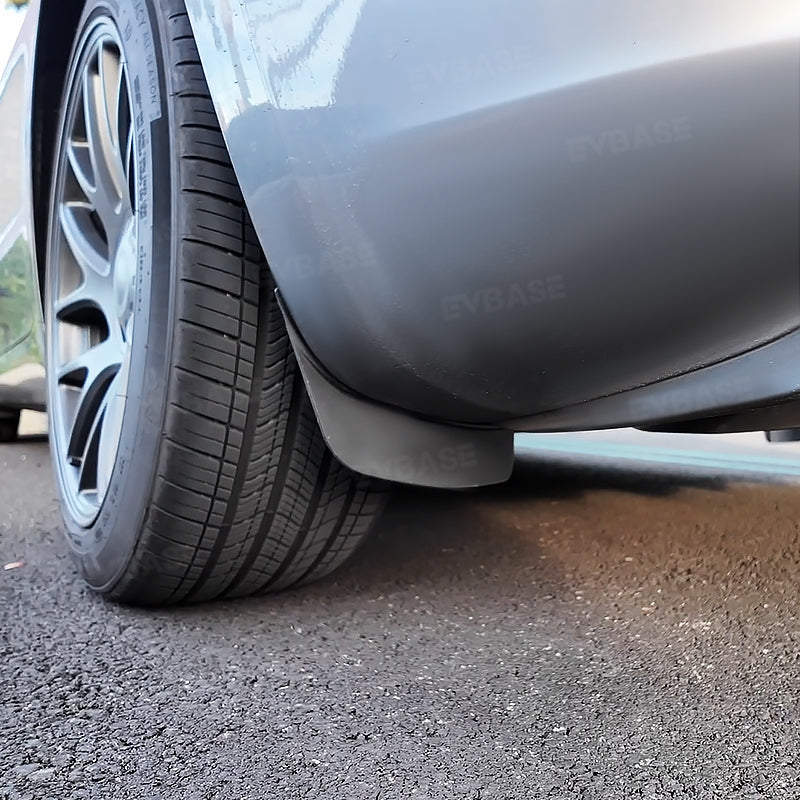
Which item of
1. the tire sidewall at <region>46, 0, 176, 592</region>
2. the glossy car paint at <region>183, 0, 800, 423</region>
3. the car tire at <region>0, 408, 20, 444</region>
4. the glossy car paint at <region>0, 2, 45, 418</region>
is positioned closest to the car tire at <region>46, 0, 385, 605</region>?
the tire sidewall at <region>46, 0, 176, 592</region>

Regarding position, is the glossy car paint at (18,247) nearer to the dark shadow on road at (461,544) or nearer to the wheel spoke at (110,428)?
the wheel spoke at (110,428)

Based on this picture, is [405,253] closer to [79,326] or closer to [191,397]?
[191,397]

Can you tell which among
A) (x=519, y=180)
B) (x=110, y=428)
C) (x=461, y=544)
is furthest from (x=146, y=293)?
(x=461, y=544)

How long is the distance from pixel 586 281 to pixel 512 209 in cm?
8

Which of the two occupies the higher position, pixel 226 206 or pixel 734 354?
pixel 226 206

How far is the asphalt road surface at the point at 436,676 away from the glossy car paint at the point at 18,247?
0.55 meters

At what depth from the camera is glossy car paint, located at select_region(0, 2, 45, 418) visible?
1.36m

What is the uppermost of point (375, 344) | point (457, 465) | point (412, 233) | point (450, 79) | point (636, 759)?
point (450, 79)

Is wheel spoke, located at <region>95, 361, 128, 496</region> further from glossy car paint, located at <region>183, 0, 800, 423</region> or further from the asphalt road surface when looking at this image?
glossy car paint, located at <region>183, 0, 800, 423</region>

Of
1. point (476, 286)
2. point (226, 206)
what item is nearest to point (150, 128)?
point (226, 206)

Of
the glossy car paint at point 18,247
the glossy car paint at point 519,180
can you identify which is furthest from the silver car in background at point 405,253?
the glossy car paint at point 18,247

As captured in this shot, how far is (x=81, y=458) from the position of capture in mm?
1137

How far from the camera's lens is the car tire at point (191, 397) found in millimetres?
791

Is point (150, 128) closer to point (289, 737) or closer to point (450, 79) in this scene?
point (450, 79)
